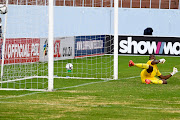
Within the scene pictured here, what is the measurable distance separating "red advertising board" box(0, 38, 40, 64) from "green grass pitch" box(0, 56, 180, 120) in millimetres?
2620

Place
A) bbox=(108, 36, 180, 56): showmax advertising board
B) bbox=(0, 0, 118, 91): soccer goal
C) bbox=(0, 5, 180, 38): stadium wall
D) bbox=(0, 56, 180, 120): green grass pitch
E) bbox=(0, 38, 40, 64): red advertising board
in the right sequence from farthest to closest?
1. bbox=(0, 5, 180, 38): stadium wall
2. bbox=(108, 36, 180, 56): showmax advertising board
3. bbox=(0, 38, 40, 64): red advertising board
4. bbox=(0, 0, 118, 91): soccer goal
5. bbox=(0, 56, 180, 120): green grass pitch

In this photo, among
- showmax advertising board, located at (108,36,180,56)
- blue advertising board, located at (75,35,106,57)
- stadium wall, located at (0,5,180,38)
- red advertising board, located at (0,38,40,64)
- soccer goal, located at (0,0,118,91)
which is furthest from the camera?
stadium wall, located at (0,5,180,38)

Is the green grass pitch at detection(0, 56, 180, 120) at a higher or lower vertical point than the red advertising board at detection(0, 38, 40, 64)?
lower

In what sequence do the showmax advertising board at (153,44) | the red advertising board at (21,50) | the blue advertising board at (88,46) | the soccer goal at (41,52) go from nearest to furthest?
the soccer goal at (41,52) < the red advertising board at (21,50) < the blue advertising board at (88,46) < the showmax advertising board at (153,44)

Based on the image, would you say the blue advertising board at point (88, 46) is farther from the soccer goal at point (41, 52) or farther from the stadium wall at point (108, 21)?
the stadium wall at point (108, 21)

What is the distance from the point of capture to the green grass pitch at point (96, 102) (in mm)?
11336

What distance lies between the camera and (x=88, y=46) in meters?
30.9

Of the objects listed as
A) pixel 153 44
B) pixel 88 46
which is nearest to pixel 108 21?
pixel 153 44

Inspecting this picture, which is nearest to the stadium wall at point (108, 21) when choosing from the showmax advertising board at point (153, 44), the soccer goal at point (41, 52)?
the showmax advertising board at point (153, 44)

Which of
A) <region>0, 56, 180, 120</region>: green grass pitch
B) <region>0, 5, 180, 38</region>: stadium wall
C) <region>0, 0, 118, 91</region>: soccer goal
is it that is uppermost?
<region>0, 5, 180, 38</region>: stadium wall

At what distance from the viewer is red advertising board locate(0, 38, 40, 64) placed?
21.0 metres

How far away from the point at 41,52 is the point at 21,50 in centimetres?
172

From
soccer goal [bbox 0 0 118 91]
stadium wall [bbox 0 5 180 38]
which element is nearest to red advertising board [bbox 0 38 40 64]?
soccer goal [bbox 0 0 118 91]

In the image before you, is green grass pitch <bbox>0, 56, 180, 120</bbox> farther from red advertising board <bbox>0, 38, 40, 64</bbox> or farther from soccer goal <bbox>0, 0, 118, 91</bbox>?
red advertising board <bbox>0, 38, 40, 64</bbox>
